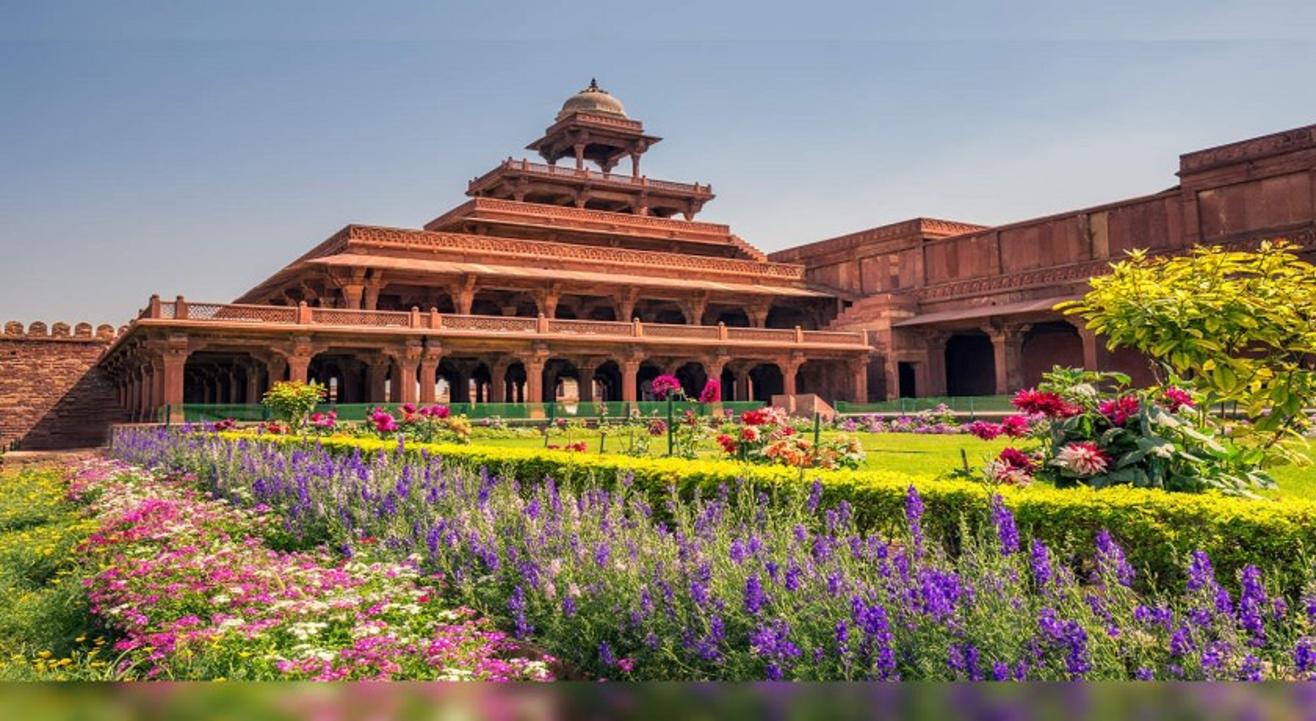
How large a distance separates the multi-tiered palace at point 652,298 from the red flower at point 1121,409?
76.3ft

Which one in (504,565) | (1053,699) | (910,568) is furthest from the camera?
(504,565)

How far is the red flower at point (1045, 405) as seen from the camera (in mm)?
7484

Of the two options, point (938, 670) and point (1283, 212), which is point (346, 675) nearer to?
point (938, 670)

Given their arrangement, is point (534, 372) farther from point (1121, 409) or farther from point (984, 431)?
point (1121, 409)

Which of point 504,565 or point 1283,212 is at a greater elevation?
point 1283,212

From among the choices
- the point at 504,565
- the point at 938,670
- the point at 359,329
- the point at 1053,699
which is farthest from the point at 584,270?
the point at 1053,699

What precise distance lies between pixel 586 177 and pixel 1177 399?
38.2 m

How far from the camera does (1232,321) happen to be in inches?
247

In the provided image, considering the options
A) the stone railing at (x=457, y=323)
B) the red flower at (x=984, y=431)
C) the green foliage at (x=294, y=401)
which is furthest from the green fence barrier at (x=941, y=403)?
the green foliage at (x=294, y=401)

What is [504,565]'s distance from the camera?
18.1 feet

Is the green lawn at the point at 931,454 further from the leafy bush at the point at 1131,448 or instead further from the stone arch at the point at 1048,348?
the stone arch at the point at 1048,348

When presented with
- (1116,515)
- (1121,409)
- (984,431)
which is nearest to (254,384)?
(984,431)

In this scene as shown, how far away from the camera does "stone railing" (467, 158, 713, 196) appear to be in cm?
4188

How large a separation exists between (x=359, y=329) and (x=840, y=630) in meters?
25.8
